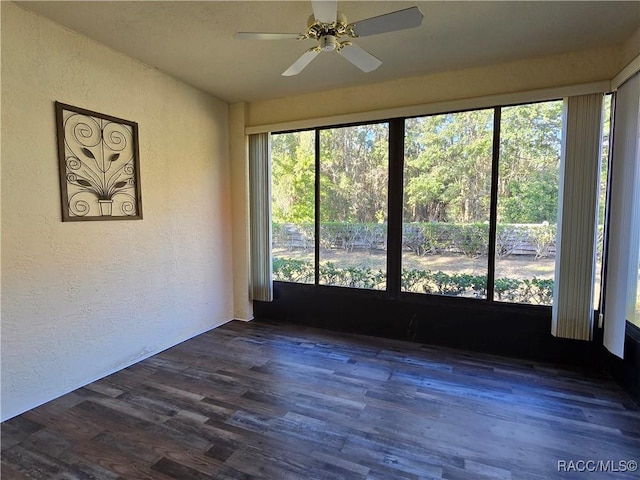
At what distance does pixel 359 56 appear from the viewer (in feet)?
7.23

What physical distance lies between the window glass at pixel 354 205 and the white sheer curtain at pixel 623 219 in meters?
1.91

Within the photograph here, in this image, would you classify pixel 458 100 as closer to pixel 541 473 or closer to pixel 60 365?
pixel 541 473

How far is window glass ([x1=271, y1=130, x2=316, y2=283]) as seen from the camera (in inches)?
156

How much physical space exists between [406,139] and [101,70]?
287 cm

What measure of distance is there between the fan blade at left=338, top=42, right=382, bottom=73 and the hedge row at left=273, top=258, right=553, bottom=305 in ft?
6.90

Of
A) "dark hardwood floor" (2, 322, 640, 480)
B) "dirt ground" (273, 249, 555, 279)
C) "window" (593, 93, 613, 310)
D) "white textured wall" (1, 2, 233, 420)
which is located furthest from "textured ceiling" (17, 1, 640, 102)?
"dark hardwood floor" (2, 322, 640, 480)

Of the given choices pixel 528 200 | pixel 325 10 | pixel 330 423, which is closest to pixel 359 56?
pixel 325 10

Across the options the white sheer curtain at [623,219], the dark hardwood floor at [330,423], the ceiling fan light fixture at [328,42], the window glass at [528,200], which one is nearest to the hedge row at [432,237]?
the window glass at [528,200]

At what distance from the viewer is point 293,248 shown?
4.14 m

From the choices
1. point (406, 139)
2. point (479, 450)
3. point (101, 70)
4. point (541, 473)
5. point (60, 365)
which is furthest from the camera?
point (406, 139)

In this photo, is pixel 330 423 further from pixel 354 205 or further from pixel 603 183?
pixel 603 183

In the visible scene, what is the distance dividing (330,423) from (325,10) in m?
2.50

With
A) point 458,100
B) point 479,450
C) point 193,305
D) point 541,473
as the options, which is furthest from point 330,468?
point 458,100

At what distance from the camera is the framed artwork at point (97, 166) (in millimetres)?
2457
